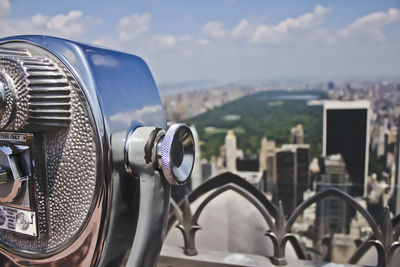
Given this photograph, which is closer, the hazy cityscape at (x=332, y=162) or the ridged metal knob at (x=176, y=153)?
the ridged metal knob at (x=176, y=153)

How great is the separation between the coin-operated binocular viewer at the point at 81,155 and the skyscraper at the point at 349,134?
1987mm

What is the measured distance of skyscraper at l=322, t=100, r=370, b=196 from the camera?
2.63m

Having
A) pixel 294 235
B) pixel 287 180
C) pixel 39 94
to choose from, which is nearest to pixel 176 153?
pixel 39 94

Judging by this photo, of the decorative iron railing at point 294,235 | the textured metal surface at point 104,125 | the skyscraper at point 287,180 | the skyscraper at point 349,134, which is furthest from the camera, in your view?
the skyscraper at point 349,134

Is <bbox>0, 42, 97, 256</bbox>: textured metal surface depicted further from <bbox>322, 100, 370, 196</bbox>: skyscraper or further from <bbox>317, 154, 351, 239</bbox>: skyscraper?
<bbox>322, 100, 370, 196</bbox>: skyscraper

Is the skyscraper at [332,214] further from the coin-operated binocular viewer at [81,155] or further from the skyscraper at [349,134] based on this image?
the skyscraper at [349,134]

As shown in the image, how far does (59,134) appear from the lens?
640mm

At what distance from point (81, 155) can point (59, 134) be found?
0.06m

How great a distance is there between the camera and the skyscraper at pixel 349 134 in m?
2.63

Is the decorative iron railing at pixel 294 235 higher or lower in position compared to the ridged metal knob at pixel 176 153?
lower

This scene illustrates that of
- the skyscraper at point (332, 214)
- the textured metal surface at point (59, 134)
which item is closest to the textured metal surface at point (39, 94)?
the textured metal surface at point (59, 134)

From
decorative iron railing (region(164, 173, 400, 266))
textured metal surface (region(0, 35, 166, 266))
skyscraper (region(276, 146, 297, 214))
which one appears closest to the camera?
textured metal surface (region(0, 35, 166, 266))

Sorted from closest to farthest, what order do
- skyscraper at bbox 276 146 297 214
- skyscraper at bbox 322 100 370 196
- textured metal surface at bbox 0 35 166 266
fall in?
textured metal surface at bbox 0 35 166 266 → skyscraper at bbox 276 146 297 214 → skyscraper at bbox 322 100 370 196

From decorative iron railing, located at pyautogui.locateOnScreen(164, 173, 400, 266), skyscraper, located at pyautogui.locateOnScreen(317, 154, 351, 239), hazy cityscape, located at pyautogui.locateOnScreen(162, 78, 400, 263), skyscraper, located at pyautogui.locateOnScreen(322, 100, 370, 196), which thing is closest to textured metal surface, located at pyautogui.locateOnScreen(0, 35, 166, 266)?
hazy cityscape, located at pyautogui.locateOnScreen(162, 78, 400, 263)
